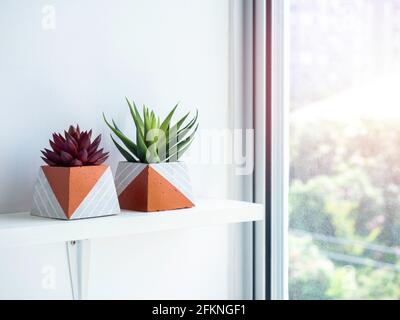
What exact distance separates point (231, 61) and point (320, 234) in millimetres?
466

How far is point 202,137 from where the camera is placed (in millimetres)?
1491

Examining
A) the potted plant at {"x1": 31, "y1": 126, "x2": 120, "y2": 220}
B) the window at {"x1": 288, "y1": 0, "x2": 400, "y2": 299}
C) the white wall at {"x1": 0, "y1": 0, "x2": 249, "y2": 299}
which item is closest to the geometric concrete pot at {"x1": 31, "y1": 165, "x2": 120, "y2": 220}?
the potted plant at {"x1": 31, "y1": 126, "x2": 120, "y2": 220}

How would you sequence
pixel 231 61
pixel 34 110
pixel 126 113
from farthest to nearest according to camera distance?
pixel 231 61 → pixel 126 113 → pixel 34 110

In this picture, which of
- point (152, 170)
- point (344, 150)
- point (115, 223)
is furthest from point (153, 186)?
point (344, 150)

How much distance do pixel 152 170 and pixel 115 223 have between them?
0.15 meters

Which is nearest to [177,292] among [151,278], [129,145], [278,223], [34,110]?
[151,278]

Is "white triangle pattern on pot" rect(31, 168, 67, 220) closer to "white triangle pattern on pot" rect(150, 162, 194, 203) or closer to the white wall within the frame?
the white wall

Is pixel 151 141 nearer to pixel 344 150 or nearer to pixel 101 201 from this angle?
pixel 101 201

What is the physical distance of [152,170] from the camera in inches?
47.0

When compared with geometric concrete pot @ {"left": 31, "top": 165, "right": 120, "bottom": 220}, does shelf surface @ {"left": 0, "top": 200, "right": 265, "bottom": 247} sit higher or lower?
lower

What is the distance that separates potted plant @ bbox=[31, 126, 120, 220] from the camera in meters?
1.06

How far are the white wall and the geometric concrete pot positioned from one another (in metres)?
0.11

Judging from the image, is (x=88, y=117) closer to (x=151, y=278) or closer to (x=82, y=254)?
(x=82, y=254)

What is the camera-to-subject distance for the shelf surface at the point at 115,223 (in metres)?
0.98
